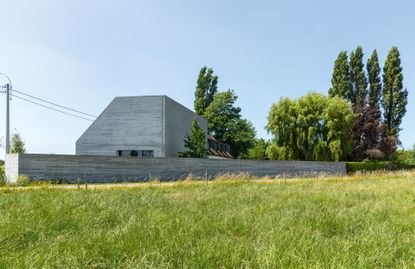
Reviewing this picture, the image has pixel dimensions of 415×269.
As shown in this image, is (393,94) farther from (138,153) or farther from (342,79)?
(138,153)

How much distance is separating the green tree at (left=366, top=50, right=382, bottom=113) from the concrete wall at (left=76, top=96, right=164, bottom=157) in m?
26.3

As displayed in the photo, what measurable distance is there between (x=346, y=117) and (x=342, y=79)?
8.52 metres

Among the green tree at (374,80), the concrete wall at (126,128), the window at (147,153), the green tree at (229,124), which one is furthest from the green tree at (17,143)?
the green tree at (374,80)

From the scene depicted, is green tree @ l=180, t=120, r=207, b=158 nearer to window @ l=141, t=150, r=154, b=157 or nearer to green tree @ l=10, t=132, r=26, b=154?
window @ l=141, t=150, r=154, b=157

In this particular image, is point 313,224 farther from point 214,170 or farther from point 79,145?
point 79,145

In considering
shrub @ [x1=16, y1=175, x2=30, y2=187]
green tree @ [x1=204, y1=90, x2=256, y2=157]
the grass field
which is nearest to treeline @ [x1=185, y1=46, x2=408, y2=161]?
green tree @ [x1=204, y1=90, x2=256, y2=157]

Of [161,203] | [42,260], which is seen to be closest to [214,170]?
[161,203]

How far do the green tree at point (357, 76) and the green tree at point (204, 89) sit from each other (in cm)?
2131

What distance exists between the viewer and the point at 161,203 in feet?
27.7

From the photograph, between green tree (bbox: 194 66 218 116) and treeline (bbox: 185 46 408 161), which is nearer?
treeline (bbox: 185 46 408 161)

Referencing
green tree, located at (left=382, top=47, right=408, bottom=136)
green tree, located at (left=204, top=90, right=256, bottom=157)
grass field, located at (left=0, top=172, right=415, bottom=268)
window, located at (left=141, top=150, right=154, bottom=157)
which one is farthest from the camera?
green tree, located at (left=204, top=90, right=256, bottom=157)

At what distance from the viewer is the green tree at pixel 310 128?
37594 mm

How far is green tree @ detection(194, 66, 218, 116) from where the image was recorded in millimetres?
56375

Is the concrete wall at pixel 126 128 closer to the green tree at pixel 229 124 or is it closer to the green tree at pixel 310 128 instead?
the green tree at pixel 310 128
